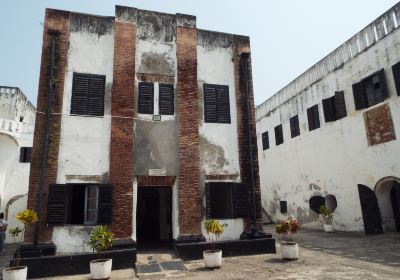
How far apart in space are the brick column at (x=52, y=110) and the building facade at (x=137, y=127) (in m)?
0.03

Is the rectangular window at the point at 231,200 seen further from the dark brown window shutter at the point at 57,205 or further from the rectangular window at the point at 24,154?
the rectangular window at the point at 24,154

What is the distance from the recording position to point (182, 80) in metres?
11.2

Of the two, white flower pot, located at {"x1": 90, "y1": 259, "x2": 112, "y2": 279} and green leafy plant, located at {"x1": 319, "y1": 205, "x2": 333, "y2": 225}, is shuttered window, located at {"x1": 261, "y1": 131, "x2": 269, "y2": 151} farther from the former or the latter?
white flower pot, located at {"x1": 90, "y1": 259, "x2": 112, "y2": 279}

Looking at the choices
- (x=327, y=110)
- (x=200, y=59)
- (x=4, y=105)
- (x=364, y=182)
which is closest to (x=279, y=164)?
(x=327, y=110)

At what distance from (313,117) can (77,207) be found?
45.7 ft

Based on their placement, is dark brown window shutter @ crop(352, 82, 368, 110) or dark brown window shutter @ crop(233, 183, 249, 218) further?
dark brown window shutter @ crop(352, 82, 368, 110)

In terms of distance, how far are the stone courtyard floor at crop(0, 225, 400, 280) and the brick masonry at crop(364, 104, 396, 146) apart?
4419 mm

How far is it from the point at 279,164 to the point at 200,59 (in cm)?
1214

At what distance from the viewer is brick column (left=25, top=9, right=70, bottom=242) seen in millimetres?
9062

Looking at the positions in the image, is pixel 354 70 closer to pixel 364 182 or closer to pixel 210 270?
pixel 364 182

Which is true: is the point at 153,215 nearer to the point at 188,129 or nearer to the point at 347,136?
the point at 188,129

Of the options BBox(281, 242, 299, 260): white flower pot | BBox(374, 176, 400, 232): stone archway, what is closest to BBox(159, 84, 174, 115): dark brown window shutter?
BBox(281, 242, 299, 260): white flower pot

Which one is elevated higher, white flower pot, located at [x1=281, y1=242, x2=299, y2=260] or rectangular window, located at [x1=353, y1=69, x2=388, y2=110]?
rectangular window, located at [x1=353, y1=69, x2=388, y2=110]

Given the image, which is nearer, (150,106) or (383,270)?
(383,270)
